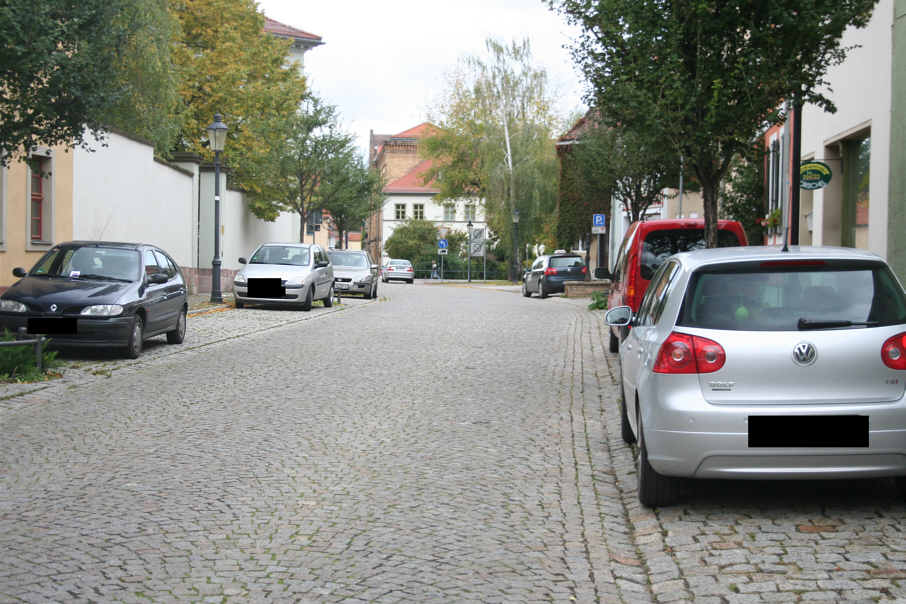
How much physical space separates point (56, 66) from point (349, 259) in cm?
1998

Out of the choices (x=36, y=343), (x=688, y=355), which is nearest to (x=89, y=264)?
(x=36, y=343)

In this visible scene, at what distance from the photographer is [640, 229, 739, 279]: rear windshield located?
12.6m

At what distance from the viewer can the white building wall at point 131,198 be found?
73.0 feet

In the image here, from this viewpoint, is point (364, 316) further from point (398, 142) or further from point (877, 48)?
point (398, 142)

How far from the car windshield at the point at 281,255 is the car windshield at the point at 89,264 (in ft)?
32.7

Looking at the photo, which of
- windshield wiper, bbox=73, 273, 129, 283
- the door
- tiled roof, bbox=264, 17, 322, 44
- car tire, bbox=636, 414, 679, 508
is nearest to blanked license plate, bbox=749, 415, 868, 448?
car tire, bbox=636, 414, 679, 508

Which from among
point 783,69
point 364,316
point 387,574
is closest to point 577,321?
point 364,316

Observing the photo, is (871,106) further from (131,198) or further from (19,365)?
(131,198)

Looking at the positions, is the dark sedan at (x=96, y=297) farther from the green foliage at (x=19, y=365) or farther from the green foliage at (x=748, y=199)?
the green foliage at (x=748, y=199)

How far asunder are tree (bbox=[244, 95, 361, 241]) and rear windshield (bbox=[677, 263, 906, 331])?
32.6m

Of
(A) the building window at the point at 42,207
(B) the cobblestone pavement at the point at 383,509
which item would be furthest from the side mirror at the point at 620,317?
(A) the building window at the point at 42,207

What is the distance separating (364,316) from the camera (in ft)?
73.9

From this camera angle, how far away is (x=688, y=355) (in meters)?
5.50

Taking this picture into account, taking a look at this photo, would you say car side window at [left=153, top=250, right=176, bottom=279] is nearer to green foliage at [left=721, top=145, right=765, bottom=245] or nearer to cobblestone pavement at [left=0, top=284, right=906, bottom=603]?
cobblestone pavement at [left=0, top=284, right=906, bottom=603]
